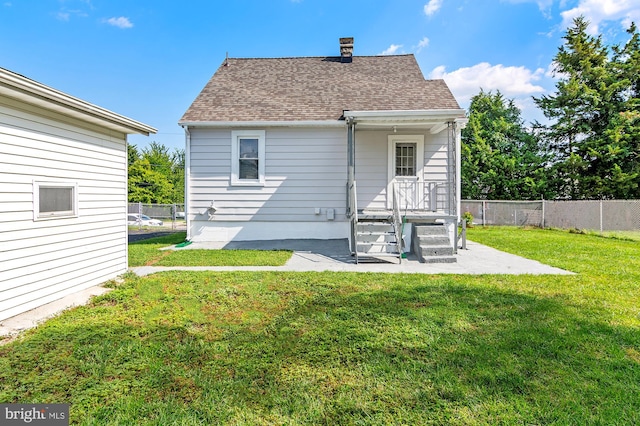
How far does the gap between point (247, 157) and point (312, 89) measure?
3.27m

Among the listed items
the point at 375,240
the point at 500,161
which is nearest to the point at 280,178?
the point at 375,240

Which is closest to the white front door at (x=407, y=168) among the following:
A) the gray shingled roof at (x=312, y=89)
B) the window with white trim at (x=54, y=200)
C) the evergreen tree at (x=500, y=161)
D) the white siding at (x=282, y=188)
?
the white siding at (x=282, y=188)

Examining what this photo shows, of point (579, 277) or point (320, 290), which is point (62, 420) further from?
point (579, 277)

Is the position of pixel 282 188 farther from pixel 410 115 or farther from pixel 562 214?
pixel 562 214

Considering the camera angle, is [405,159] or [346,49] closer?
[405,159]

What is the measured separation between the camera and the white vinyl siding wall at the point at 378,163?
352 inches

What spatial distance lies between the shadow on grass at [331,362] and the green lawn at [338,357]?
1cm

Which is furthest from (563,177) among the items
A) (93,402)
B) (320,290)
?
(93,402)

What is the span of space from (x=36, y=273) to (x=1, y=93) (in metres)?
2.14

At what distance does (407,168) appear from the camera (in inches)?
356

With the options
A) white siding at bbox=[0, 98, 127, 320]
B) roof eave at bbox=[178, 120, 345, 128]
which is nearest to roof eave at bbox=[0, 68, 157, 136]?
white siding at bbox=[0, 98, 127, 320]

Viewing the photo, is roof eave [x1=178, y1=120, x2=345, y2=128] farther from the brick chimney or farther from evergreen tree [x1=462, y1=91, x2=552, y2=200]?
evergreen tree [x1=462, y1=91, x2=552, y2=200]

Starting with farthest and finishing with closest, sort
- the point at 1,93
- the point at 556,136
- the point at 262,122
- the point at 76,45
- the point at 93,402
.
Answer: the point at 556,136 < the point at 76,45 < the point at 262,122 < the point at 1,93 < the point at 93,402

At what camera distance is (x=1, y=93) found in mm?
3377
